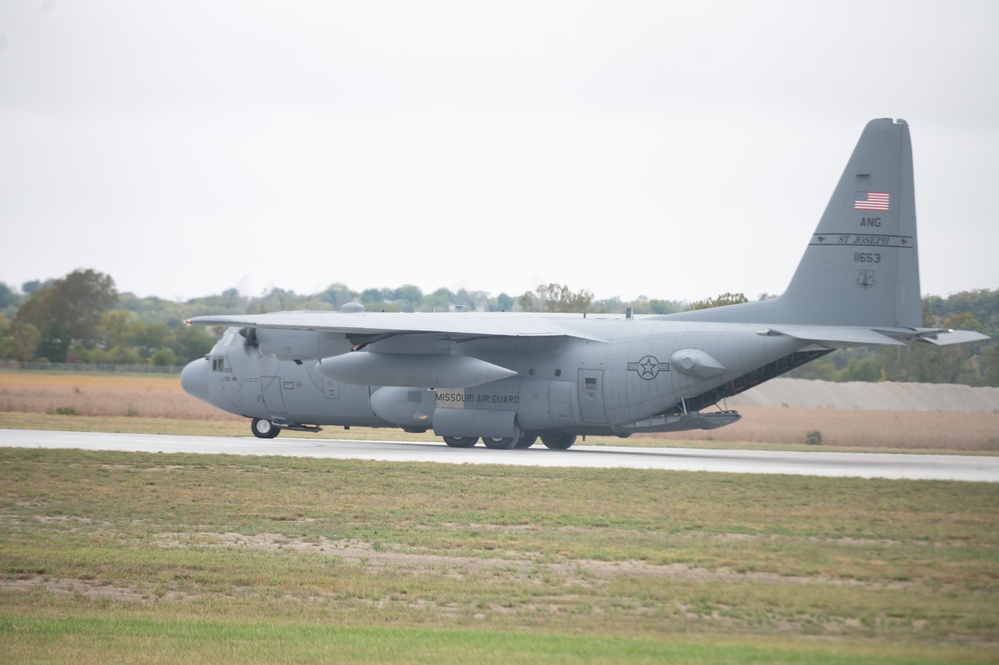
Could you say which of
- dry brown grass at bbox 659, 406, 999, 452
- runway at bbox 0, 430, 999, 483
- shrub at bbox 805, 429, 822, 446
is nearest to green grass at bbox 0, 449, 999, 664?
runway at bbox 0, 430, 999, 483

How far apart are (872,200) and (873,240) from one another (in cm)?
102

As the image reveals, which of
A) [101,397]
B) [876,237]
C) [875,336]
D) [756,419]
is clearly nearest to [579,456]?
[875,336]

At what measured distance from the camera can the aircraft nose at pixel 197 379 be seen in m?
37.9

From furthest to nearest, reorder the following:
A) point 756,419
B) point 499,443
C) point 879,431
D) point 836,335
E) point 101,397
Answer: point 101,397, point 756,419, point 879,431, point 499,443, point 836,335

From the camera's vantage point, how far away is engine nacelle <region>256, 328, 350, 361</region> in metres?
33.3

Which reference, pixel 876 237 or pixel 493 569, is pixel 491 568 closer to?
pixel 493 569

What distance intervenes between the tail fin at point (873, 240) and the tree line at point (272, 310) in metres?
8.25

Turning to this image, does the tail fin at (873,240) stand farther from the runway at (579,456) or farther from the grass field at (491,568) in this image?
the grass field at (491,568)

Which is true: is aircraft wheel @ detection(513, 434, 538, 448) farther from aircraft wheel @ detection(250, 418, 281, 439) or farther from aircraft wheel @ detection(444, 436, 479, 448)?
aircraft wheel @ detection(250, 418, 281, 439)

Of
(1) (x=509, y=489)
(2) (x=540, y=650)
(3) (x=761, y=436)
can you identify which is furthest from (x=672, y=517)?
(3) (x=761, y=436)

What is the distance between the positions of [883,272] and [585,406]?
8.64 meters

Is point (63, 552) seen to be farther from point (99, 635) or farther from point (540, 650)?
point (540, 650)

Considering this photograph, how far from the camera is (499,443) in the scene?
33625 mm

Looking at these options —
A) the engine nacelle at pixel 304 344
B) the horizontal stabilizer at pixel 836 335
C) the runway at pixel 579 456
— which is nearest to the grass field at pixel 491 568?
the runway at pixel 579 456
